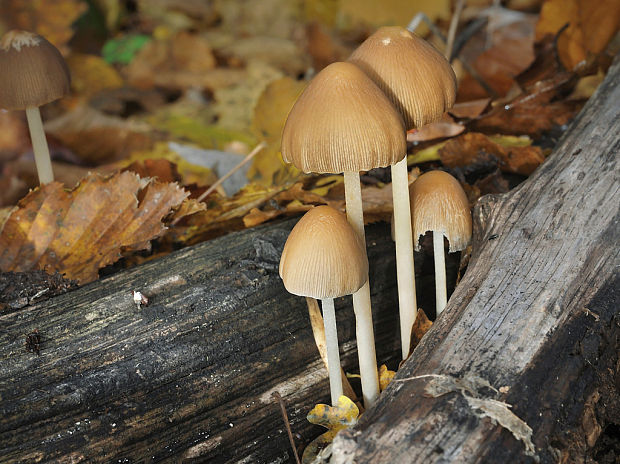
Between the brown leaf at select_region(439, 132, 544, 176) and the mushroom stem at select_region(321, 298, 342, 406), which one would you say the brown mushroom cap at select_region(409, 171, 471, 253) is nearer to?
the mushroom stem at select_region(321, 298, 342, 406)

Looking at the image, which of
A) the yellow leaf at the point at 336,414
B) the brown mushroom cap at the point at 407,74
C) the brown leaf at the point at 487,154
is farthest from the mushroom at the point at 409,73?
the brown leaf at the point at 487,154

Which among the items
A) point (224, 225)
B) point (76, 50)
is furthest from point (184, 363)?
point (76, 50)

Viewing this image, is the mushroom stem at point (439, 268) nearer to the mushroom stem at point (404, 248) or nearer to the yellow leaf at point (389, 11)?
the mushroom stem at point (404, 248)

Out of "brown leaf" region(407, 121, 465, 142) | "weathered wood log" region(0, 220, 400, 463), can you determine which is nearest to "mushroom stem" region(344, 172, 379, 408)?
"weathered wood log" region(0, 220, 400, 463)

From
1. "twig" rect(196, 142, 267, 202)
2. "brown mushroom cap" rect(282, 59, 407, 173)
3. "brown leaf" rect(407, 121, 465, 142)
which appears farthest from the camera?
"brown leaf" rect(407, 121, 465, 142)

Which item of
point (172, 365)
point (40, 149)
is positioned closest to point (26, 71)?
point (40, 149)
